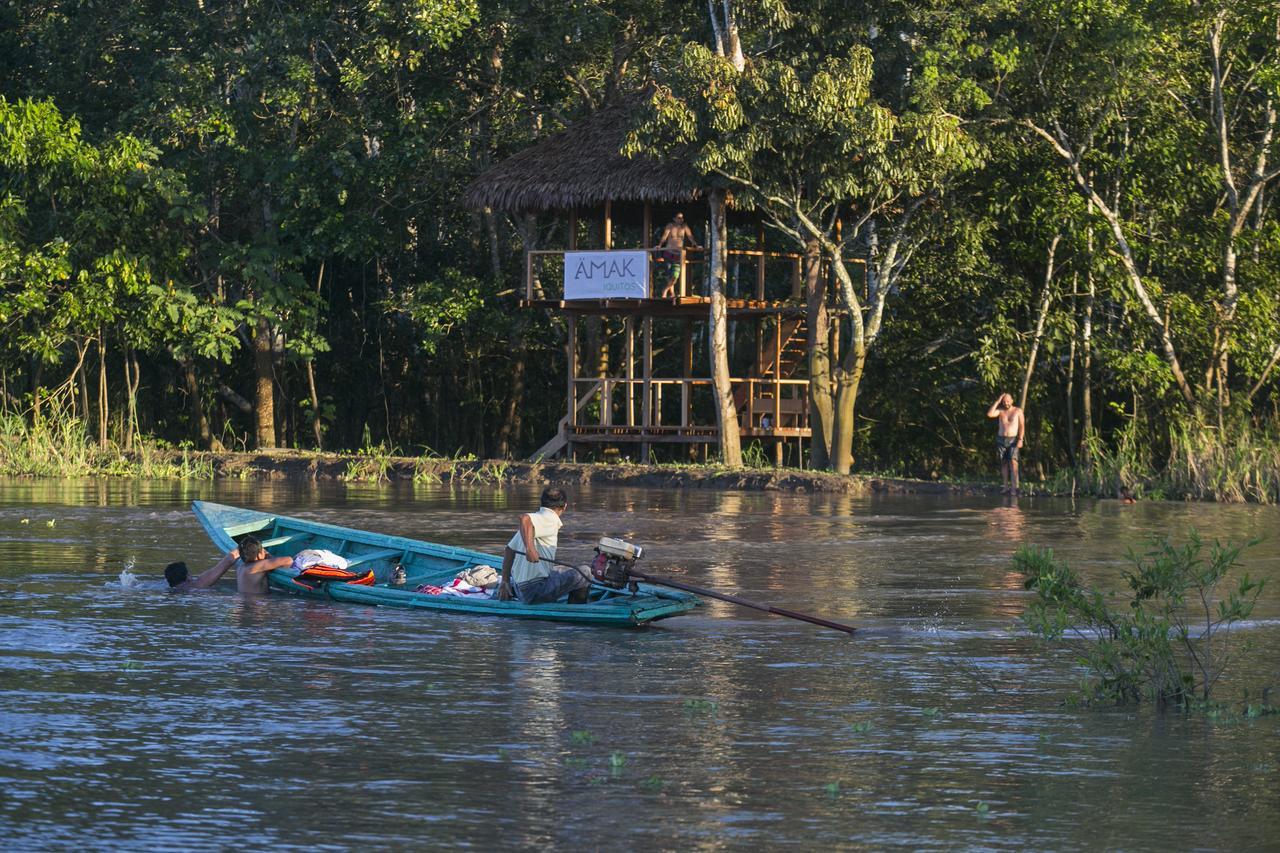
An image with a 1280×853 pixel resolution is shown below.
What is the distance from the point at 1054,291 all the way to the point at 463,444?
45.4 ft

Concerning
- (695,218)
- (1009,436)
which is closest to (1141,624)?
(1009,436)

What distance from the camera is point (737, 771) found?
8.58 m

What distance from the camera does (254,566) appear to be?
1516 cm

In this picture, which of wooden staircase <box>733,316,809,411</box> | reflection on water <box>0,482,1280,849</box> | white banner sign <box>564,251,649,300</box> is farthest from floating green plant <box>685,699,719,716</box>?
wooden staircase <box>733,316,809,411</box>

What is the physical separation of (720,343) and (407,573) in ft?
52.1

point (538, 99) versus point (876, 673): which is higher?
point (538, 99)

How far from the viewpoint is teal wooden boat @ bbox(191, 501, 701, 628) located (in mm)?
12998

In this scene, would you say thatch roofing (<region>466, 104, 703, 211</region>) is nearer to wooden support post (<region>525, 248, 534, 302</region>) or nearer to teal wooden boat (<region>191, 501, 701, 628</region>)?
wooden support post (<region>525, 248, 534, 302</region>)

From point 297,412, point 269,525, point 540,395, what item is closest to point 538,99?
Answer: point 540,395

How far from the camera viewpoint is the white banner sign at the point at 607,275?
3130 cm

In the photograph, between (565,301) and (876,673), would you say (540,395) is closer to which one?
(565,301)

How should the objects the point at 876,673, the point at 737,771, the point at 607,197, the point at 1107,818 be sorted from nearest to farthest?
the point at 1107,818 < the point at 737,771 < the point at 876,673 < the point at 607,197

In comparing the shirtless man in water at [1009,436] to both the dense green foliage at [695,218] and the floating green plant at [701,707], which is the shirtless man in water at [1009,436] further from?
the floating green plant at [701,707]

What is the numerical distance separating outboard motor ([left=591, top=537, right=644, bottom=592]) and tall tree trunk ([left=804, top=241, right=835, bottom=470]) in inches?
688
